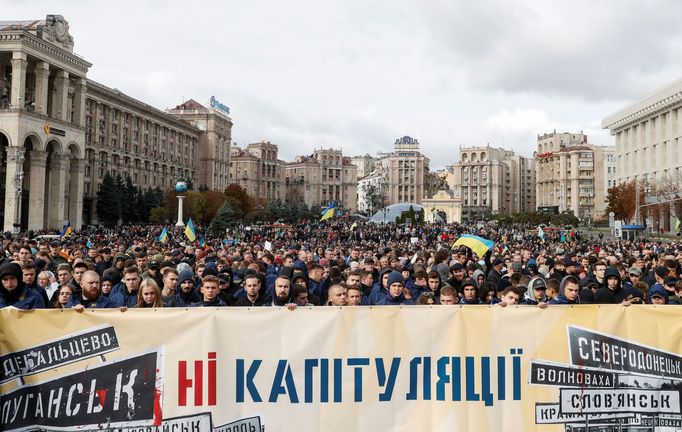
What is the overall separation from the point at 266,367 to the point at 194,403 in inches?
26.1

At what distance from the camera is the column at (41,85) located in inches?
1880

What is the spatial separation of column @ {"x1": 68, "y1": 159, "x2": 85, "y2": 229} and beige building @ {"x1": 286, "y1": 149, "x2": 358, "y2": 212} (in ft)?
355

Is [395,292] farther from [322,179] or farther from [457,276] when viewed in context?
[322,179]

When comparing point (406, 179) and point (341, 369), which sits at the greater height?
point (406, 179)

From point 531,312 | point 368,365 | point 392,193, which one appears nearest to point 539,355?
point 531,312

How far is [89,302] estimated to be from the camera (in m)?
6.82

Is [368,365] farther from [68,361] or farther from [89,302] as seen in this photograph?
[89,302]

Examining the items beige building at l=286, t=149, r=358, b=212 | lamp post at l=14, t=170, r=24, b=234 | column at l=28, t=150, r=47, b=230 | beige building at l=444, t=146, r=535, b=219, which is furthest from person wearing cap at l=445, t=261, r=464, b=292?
beige building at l=286, t=149, r=358, b=212

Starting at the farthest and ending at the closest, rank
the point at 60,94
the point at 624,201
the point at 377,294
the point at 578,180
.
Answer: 1. the point at 578,180
2. the point at 624,201
3. the point at 60,94
4. the point at 377,294

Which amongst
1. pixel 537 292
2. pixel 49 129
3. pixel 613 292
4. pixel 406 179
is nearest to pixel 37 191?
pixel 49 129

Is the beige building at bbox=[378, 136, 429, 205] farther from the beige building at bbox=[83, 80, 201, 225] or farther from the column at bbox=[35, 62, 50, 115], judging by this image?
the column at bbox=[35, 62, 50, 115]

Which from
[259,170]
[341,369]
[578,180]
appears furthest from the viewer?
[259,170]

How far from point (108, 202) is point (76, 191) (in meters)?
13.2

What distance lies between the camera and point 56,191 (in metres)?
50.8
